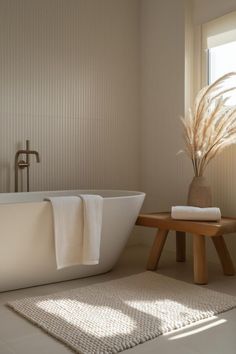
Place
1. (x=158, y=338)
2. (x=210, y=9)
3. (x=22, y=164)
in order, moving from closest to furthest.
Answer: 1. (x=158, y=338)
2. (x=22, y=164)
3. (x=210, y=9)

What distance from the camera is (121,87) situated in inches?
159

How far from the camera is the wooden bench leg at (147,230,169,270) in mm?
3094

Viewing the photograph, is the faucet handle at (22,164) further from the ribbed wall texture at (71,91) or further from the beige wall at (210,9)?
the beige wall at (210,9)

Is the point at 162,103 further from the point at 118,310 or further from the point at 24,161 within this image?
the point at 118,310

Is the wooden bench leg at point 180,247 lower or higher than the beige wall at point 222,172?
lower

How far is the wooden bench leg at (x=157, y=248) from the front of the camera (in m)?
3.09

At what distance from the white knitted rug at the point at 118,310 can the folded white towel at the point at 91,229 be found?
0.20 metres

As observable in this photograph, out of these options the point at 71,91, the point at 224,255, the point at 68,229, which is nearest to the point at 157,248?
the point at 224,255

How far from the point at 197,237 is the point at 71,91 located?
1795 mm

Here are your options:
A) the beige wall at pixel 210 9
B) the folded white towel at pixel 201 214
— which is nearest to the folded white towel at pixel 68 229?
the folded white towel at pixel 201 214

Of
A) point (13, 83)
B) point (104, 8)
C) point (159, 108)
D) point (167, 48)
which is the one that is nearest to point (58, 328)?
point (13, 83)

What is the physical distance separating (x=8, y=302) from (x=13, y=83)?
6.07 ft

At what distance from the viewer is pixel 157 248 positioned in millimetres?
3133

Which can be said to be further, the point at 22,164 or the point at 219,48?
the point at 219,48
